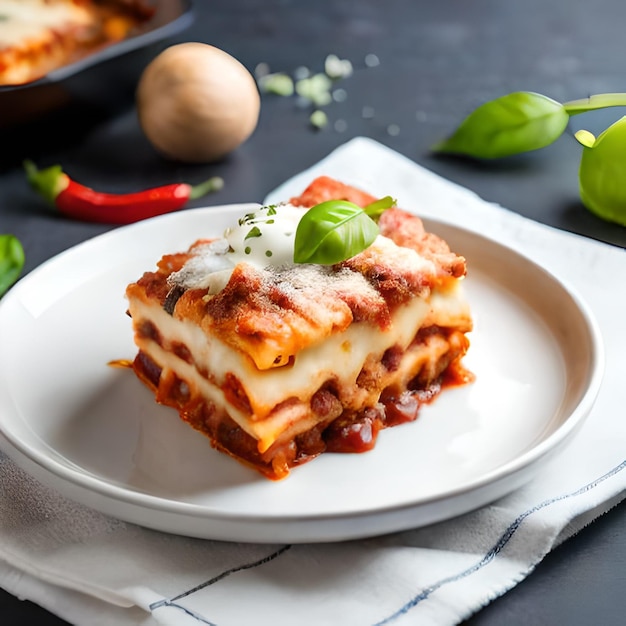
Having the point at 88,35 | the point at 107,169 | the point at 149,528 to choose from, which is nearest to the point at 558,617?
the point at 149,528

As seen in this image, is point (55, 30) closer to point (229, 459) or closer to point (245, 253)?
point (245, 253)

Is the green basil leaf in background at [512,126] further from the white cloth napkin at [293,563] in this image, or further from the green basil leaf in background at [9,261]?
the green basil leaf in background at [9,261]

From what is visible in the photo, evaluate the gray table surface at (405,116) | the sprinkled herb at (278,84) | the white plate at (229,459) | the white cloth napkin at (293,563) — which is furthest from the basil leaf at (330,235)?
the sprinkled herb at (278,84)

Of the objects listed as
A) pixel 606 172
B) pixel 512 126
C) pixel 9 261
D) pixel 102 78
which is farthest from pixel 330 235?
pixel 102 78

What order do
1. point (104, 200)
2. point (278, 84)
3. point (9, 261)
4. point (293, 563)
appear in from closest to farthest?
point (293, 563) → point (9, 261) → point (104, 200) → point (278, 84)

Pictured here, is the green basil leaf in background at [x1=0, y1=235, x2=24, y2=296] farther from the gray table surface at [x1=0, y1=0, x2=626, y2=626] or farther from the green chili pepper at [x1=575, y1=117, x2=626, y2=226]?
the green chili pepper at [x1=575, y1=117, x2=626, y2=226]

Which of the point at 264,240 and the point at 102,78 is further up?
the point at 264,240
